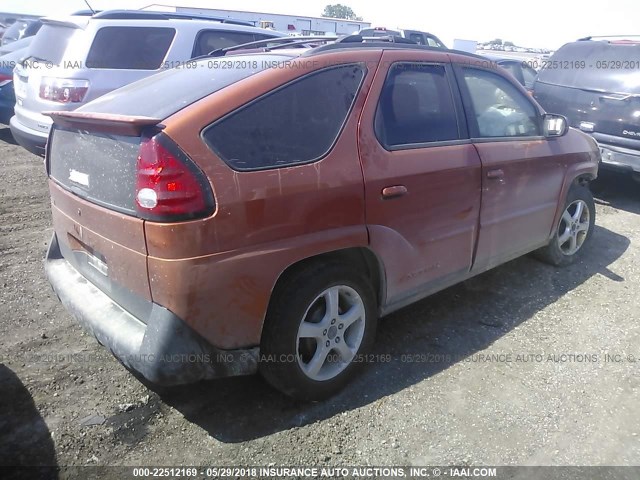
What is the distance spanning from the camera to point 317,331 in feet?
8.87

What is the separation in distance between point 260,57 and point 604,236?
4285 millimetres

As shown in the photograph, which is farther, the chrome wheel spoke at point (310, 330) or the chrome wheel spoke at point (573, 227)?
the chrome wheel spoke at point (573, 227)

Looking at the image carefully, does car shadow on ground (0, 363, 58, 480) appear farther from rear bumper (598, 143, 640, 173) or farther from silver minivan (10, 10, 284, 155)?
rear bumper (598, 143, 640, 173)

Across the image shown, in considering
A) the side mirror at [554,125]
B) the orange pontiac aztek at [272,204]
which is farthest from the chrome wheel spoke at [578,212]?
the orange pontiac aztek at [272,204]

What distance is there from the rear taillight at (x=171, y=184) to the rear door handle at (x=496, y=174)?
2.02 metres

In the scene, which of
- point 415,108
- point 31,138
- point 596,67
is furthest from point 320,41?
point 596,67

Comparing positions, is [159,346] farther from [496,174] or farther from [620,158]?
[620,158]

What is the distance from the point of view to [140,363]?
7.61 ft

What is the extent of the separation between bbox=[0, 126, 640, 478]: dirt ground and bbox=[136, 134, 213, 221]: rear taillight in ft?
3.69

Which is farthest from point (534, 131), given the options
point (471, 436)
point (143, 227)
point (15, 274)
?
point (15, 274)

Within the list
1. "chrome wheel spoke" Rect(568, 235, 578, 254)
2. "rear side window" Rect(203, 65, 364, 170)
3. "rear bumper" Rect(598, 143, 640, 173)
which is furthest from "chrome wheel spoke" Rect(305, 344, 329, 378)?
"rear bumper" Rect(598, 143, 640, 173)

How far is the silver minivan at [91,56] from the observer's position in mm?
5688

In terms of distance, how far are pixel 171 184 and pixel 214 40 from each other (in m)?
4.94

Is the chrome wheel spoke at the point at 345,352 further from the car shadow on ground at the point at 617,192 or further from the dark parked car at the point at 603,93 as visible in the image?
the car shadow on ground at the point at 617,192
